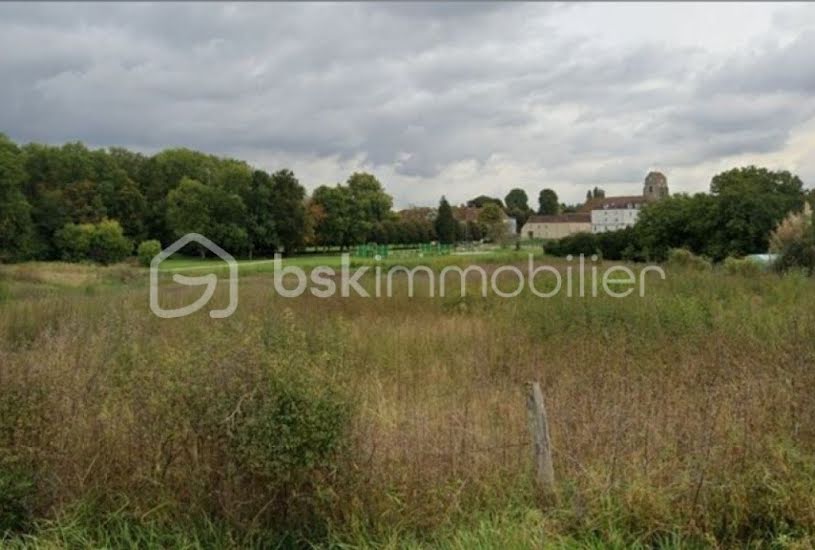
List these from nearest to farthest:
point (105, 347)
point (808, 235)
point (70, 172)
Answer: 1. point (105, 347)
2. point (808, 235)
3. point (70, 172)

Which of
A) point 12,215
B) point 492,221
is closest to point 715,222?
point 12,215

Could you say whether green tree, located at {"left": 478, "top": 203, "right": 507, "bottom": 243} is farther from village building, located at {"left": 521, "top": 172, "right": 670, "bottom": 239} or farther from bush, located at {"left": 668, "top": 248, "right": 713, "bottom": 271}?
bush, located at {"left": 668, "top": 248, "right": 713, "bottom": 271}

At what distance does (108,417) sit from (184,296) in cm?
965

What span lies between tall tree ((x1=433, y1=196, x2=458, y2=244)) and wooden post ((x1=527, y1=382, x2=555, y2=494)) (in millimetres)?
72893

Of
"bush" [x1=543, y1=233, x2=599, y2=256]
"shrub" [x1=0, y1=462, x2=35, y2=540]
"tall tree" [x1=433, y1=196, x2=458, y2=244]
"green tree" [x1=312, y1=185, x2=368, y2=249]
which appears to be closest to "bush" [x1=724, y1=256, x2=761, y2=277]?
"shrub" [x1=0, y1=462, x2=35, y2=540]

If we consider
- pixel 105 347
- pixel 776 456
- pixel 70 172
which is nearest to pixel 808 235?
pixel 776 456

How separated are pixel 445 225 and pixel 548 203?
50904 mm

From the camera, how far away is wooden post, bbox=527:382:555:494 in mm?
3543

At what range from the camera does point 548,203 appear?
12200 cm

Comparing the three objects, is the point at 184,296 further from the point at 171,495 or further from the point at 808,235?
the point at 808,235

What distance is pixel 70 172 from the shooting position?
57.0 m

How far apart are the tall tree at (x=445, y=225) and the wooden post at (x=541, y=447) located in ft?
239

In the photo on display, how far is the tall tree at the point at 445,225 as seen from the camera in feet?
254

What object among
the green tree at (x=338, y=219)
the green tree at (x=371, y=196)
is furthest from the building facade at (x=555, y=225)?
the green tree at (x=338, y=219)
